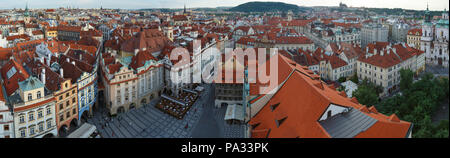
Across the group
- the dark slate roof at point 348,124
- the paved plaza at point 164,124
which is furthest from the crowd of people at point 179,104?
the dark slate roof at point 348,124

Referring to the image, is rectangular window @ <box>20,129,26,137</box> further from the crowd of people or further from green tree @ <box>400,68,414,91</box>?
green tree @ <box>400,68,414,91</box>

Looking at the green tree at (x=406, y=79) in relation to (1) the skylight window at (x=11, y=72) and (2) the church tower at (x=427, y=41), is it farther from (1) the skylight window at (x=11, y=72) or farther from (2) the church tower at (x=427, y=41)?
(1) the skylight window at (x=11, y=72)

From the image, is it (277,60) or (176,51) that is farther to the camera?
(176,51)

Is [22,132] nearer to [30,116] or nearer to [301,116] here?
[30,116]

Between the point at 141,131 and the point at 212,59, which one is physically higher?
the point at 212,59
